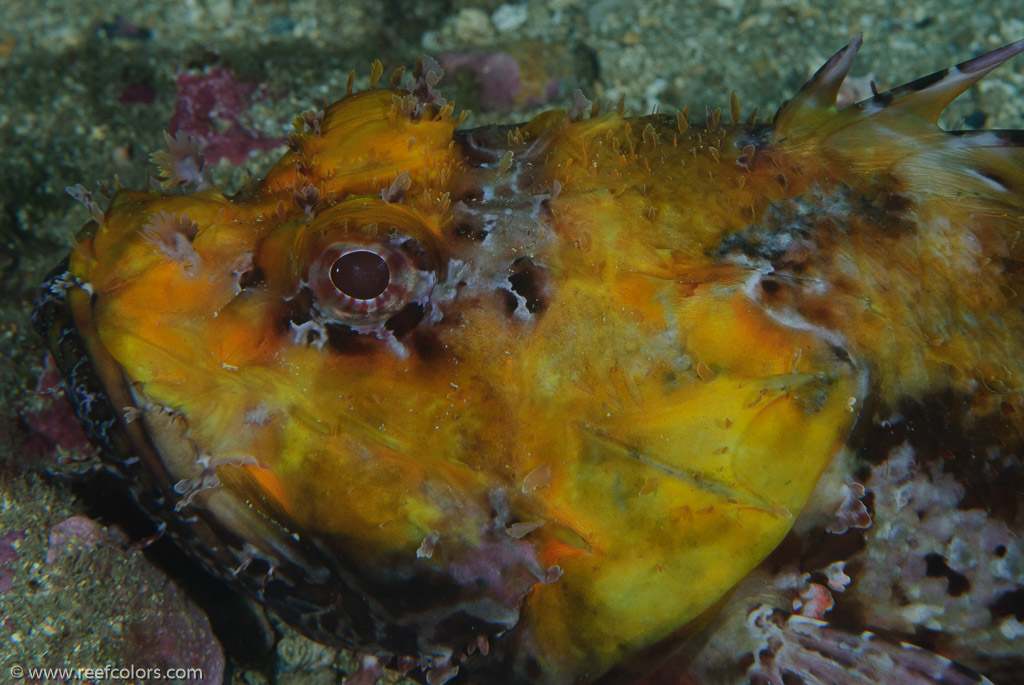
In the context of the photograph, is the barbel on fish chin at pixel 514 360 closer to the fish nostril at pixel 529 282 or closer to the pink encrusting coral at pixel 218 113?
the fish nostril at pixel 529 282

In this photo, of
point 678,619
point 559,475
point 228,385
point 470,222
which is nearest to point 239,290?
point 228,385

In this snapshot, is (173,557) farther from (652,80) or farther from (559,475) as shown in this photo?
(652,80)

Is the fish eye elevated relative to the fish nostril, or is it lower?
elevated

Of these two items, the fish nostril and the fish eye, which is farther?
the fish nostril

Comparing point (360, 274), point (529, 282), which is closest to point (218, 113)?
point (360, 274)

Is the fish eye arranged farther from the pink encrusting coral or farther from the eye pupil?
the pink encrusting coral

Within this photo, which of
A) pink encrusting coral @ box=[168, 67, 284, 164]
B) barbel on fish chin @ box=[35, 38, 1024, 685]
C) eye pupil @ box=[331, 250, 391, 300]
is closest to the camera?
eye pupil @ box=[331, 250, 391, 300]

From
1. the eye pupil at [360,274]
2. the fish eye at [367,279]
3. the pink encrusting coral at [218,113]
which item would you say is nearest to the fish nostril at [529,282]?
the fish eye at [367,279]

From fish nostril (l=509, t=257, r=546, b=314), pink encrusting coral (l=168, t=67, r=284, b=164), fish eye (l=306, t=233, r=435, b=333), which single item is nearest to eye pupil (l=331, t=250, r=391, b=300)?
fish eye (l=306, t=233, r=435, b=333)
